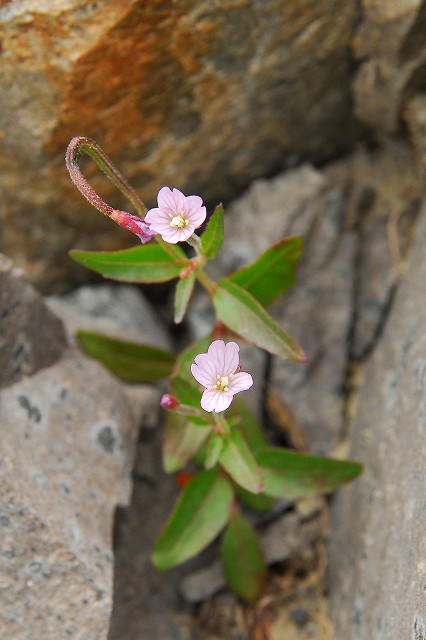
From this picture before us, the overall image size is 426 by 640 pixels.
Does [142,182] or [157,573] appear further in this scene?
[142,182]

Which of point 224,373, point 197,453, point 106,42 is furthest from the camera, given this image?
point 197,453

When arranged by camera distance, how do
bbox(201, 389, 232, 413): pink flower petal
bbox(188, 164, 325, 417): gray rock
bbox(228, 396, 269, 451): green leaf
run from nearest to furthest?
1. bbox(201, 389, 232, 413): pink flower petal
2. bbox(228, 396, 269, 451): green leaf
3. bbox(188, 164, 325, 417): gray rock

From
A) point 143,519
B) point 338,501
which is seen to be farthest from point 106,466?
point 338,501

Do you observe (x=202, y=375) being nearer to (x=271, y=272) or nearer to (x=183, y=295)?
(x=183, y=295)

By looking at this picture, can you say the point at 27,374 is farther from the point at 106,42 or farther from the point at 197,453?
the point at 106,42

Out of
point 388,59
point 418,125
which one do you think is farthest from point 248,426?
point 388,59

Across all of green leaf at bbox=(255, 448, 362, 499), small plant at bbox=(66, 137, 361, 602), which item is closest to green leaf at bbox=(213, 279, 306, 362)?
small plant at bbox=(66, 137, 361, 602)

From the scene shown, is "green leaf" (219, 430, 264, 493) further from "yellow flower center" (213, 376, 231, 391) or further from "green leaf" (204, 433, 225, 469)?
"yellow flower center" (213, 376, 231, 391)
